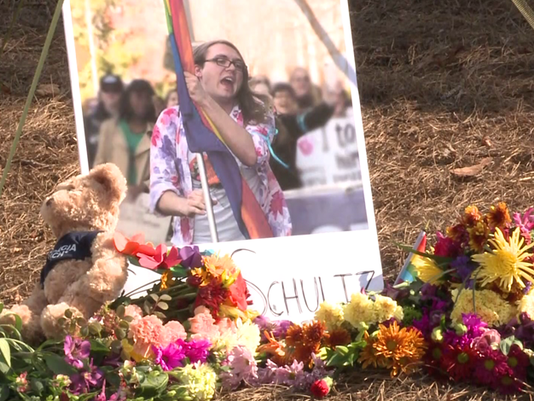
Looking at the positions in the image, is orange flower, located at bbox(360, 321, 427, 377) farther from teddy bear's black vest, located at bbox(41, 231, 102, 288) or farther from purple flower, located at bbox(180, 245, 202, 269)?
teddy bear's black vest, located at bbox(41, 231, 102, 288)

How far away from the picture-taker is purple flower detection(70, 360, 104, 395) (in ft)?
4.24

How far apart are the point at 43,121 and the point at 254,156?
37.9 inches

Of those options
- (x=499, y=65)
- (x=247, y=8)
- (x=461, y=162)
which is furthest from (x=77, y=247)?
(x=499, y=65)

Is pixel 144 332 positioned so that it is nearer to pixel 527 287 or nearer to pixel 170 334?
pixel 170 334

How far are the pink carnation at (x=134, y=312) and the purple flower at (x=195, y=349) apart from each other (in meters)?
0.08

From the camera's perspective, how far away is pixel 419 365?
1457 mm

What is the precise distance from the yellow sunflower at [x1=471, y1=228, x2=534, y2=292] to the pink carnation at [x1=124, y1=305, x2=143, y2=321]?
0.56 meters

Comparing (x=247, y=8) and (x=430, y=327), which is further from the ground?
(x=247, y=8)

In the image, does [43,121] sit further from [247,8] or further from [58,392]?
[58,392]

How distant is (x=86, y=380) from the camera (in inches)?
51.2

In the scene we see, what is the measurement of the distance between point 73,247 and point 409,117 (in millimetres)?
1609

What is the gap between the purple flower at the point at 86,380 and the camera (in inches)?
50.9

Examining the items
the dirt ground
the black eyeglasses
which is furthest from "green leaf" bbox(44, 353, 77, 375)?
the black eyeglasses

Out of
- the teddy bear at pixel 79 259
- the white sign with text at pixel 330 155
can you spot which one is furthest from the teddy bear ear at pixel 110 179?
the white sign with text at pixel 330 155
